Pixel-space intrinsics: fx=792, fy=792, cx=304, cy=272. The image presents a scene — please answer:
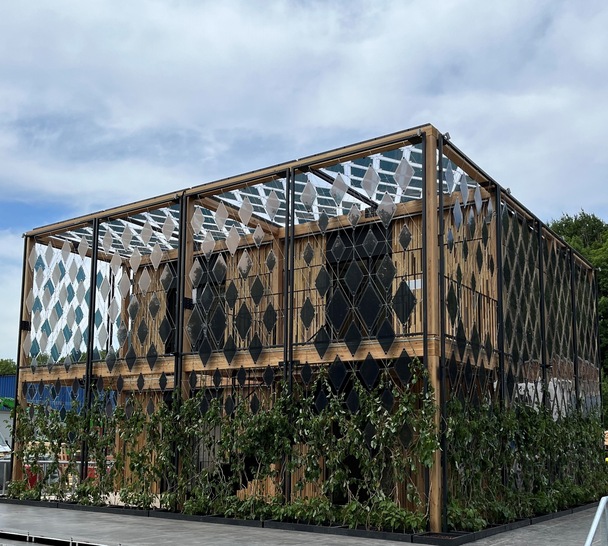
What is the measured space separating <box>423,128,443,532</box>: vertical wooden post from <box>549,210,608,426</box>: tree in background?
18.4m

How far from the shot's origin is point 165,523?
10930 millimetres

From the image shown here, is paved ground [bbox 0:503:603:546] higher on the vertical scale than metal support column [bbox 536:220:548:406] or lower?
lower

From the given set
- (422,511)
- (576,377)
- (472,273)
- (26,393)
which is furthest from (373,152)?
(26,393)

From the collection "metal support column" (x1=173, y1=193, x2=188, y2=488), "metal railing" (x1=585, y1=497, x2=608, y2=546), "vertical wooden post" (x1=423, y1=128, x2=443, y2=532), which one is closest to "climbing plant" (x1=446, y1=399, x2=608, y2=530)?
"vertical wooden post" (x1=423, y1=128, x2=443, y2=532)

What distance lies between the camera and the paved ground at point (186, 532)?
29.7 feet

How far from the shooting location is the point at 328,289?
1150 centimetres

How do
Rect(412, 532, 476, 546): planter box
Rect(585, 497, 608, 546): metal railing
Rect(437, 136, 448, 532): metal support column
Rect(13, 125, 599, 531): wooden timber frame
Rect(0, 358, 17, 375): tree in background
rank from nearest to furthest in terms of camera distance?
Rect(585, 497, 608, 546): metal railing
Rect(412, 532, 476, 546): planter box
Rect(437, 136, 448, 532): metal support column
Rect(13, 125, 599, 531): wooden timber frame
Rect(0, 358, 17, 375): tree in background

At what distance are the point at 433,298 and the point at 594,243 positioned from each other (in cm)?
2550

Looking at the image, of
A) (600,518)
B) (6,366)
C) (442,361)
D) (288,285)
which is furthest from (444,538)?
(6,366)

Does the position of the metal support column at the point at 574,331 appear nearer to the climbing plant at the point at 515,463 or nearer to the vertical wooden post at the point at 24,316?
the climbing plant at the point at 515,463

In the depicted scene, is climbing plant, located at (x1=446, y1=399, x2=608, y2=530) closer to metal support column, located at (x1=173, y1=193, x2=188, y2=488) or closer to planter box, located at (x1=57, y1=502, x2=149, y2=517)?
metal support column, located at (x1=173, y1=193, x2=188, y2=488)

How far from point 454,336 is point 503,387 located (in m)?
1.90

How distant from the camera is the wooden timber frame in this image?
10.5 metres

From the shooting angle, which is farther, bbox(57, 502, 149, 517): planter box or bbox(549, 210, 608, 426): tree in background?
bbox(549, 210, 608, 426): tree in background
